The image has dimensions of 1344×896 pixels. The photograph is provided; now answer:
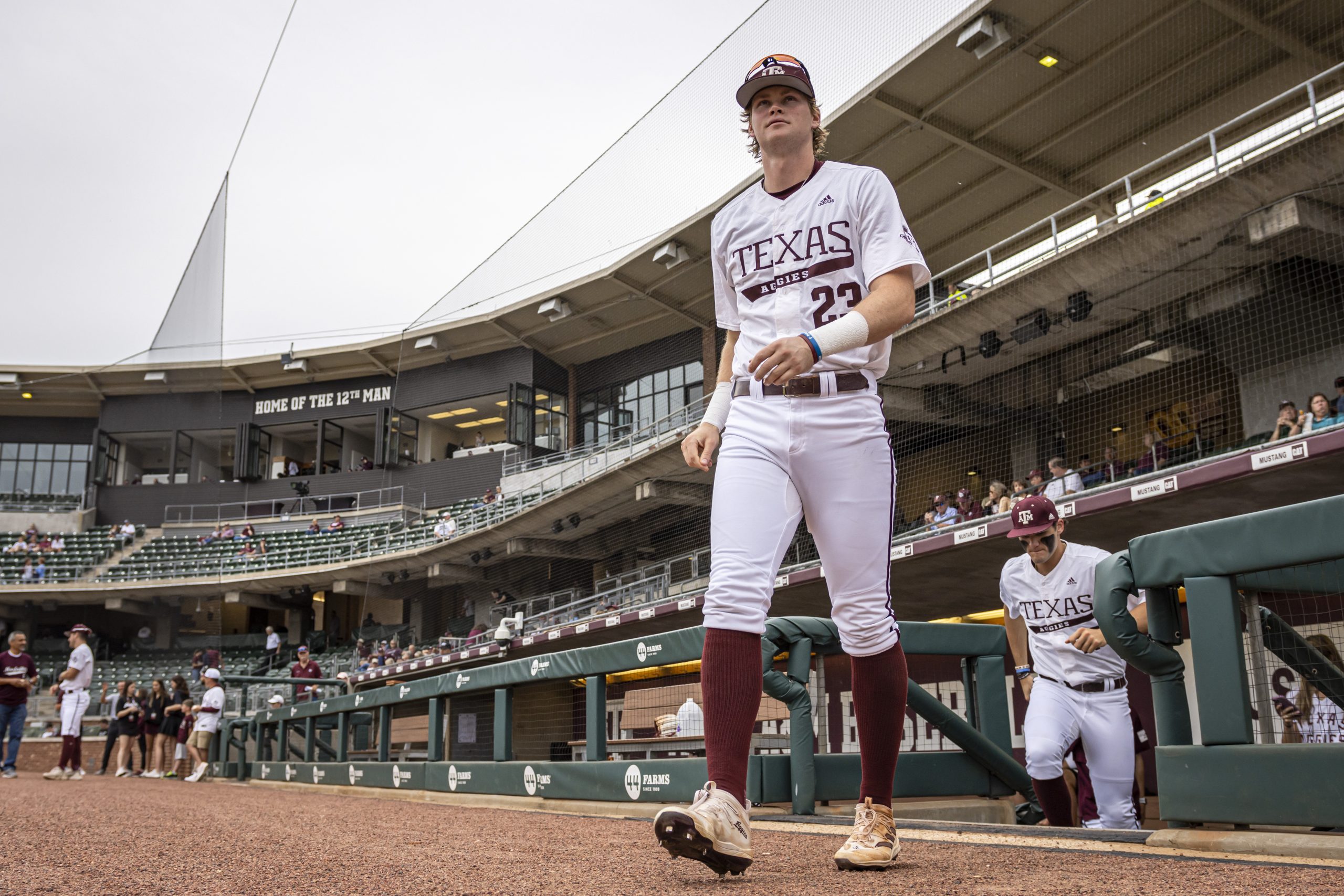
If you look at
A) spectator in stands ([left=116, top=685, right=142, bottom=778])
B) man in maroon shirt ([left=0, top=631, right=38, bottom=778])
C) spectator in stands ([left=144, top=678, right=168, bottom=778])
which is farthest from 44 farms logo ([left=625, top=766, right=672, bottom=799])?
spectator in stands ([left=116, top=685, right=142, bottom=778])

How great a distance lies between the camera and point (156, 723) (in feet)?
45.2

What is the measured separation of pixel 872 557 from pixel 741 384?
52 centimetres

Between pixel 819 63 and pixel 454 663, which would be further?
pixel 454 663

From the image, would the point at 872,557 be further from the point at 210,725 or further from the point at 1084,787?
the point at 210,725

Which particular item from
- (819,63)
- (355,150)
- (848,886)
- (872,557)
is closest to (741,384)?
(872,557)

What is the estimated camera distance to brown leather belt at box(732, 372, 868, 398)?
2273mm

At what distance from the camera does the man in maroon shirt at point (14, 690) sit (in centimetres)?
947

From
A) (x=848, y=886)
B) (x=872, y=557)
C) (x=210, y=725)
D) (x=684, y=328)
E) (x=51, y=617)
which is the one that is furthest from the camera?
(x=51, y=617)

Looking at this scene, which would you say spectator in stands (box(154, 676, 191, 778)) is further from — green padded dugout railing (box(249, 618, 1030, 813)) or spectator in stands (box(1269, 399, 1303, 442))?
spectator in stands (box(1269, 399, 1303, 442))

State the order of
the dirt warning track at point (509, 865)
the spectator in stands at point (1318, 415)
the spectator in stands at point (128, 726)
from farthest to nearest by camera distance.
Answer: the spectator in stands at point (128, 726), the spectator in stands at point (1318, 415), the dirt warning track at point (509, 865)

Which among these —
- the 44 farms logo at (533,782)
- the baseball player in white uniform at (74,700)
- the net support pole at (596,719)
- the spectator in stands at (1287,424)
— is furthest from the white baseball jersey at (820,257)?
the baseball player in white uniform at (74,700)

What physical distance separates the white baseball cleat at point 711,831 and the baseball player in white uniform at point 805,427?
0.07ft

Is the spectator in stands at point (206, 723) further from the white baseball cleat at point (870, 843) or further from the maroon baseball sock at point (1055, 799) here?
the white baseball cleat at point (870, 843)

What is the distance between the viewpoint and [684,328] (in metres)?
23.5
